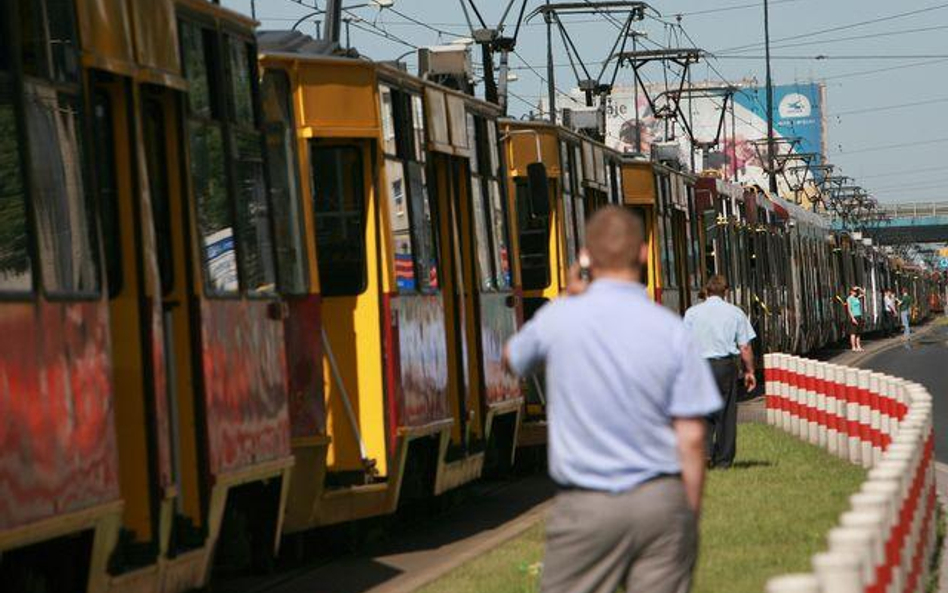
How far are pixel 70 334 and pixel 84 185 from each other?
74 cm

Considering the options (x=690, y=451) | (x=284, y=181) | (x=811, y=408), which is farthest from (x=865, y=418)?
(x=690, y=451)

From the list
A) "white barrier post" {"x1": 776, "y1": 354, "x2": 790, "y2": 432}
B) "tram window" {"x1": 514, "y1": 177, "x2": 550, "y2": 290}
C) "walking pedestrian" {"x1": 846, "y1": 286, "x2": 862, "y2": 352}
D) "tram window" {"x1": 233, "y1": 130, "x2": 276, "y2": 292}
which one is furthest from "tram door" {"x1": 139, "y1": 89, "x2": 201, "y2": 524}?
"walking pedestrian" {"x1": 846, "y1": 286, "x2": 862, "y2": 352}

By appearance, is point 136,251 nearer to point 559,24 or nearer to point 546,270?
point 546,270

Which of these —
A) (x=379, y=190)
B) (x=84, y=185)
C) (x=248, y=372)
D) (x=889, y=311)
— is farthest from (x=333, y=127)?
(x=889, y=311)

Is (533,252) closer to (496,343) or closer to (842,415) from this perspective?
(842,415)

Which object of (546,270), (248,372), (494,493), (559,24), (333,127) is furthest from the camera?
(559,24)

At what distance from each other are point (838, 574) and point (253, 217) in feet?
22.8

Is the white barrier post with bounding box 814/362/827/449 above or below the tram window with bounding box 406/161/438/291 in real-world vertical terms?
below

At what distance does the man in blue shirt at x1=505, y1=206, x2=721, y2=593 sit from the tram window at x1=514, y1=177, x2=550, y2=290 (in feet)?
52.1

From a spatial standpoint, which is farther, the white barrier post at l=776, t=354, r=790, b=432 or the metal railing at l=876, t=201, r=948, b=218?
the metal railing at l=876, t=201, r=948, b=218

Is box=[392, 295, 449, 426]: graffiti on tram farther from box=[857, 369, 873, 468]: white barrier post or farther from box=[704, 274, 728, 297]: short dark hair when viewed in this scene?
box=[857, 369, 873, 468]: white barrier post

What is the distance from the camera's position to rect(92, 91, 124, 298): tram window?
33.3ft

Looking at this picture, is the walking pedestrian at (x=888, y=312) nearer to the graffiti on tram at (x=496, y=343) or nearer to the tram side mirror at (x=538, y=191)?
the tram side mirror at (x=538, y=191)

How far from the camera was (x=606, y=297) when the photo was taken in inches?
276
